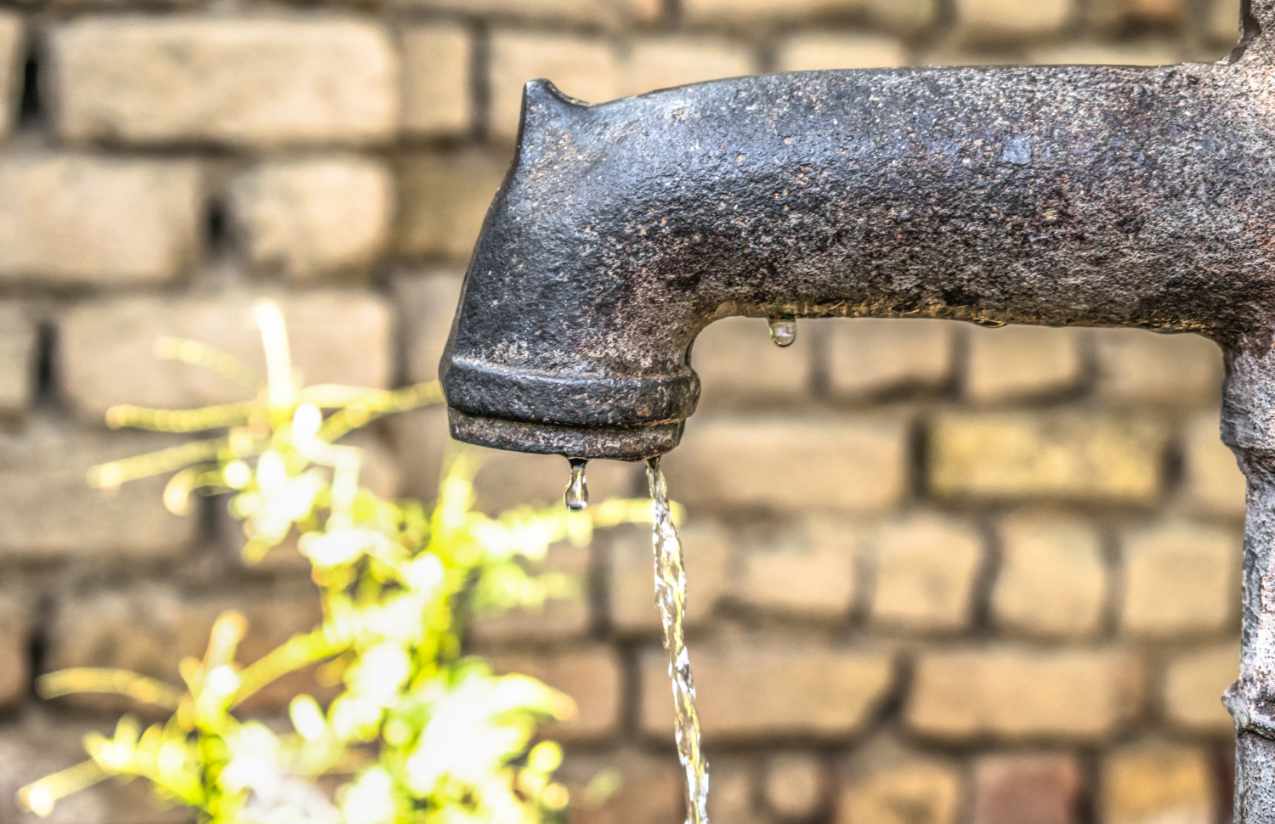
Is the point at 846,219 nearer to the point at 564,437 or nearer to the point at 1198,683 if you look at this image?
the point at 564,437

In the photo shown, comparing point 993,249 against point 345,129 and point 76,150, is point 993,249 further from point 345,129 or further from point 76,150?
point 76,150

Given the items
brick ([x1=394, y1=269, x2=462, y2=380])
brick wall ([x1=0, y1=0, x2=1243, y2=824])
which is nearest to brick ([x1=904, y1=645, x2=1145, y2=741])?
brick wall ([x1=0, y1=0, x2=1243, y2=824])

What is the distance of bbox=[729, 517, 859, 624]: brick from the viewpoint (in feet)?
5.40

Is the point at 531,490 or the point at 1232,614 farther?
the point at 1232,614

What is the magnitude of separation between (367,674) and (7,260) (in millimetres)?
557

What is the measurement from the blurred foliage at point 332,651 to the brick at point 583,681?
0.19 metres

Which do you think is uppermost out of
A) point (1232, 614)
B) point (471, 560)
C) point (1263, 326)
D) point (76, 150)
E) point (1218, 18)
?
point (1218, 18)

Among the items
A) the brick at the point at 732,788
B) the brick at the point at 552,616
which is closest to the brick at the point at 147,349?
the brick at the point at 552,616

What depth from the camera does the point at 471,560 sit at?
1.26 metres

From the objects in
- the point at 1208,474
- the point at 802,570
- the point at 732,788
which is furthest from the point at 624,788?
the point at 1208,474

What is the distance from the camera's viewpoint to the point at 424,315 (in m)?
1.55

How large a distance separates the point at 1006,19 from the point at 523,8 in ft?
1.91

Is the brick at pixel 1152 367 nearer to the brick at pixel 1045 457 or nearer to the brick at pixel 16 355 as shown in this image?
the brick at pixel 1045 457

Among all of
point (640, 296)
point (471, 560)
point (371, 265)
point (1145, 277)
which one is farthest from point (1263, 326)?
point (371, 265)
